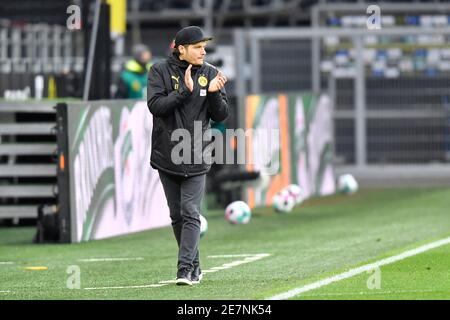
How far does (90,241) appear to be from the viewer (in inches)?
695

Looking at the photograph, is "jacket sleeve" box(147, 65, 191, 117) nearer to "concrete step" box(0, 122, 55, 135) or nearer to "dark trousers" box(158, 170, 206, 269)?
"dark trousers" box(158, 170, 206, 269)

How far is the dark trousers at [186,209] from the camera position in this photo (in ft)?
40.2

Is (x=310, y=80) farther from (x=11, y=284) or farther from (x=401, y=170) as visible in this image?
(x=11, y=284)

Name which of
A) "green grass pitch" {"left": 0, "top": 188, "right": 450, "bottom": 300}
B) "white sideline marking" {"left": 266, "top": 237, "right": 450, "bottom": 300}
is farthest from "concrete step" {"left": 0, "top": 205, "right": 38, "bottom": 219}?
"white sideline marking" {"left": 266, "top": 237, "right": 450, "bottom": 300}

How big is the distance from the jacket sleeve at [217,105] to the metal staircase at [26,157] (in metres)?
7.17

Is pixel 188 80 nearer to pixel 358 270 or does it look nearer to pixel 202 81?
pixel 202 81

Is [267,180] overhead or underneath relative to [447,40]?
underneath

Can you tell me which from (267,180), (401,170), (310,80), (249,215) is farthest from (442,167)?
(249,215)

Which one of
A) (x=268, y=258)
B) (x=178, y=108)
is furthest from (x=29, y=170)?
(x=178, y=108)

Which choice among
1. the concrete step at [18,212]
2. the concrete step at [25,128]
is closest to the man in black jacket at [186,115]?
the concrete step at [25,128]

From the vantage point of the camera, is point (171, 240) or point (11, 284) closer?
point (11, 284)

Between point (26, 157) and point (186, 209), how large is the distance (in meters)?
8.27

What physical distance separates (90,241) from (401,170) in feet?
37.6

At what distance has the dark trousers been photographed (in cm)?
1226
